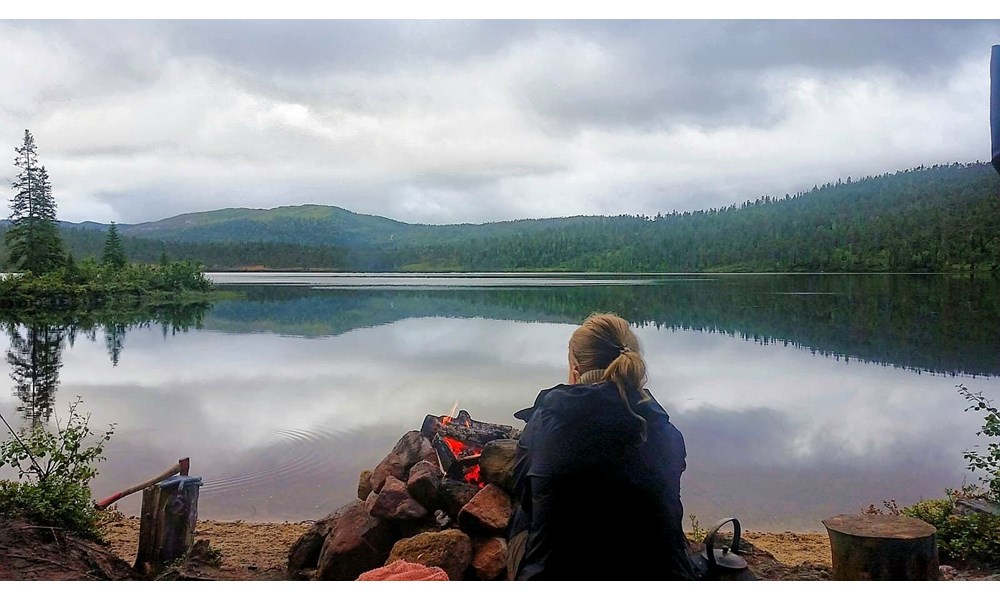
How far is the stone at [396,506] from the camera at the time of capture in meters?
3.32

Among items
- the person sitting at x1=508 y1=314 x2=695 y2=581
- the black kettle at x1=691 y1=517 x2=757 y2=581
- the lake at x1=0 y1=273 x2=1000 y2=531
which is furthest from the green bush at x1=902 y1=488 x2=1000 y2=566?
the person sitting at x1=508 y1=314 x2=695 y2=581

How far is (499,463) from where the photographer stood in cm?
339

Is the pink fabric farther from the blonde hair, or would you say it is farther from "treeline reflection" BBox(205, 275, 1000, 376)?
"treeline reflection" BBox(205, 275, 1000, 376)

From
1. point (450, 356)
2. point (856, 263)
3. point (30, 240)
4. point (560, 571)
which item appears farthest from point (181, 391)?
point (856, 263)

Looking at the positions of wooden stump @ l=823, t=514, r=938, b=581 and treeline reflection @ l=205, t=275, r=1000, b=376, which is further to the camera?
treeline reflection @ l=205, t=275, r=1000, b=376

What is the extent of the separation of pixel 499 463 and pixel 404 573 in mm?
682

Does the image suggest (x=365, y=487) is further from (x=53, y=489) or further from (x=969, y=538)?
(x=969, y=538)

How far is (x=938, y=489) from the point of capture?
18.6ft

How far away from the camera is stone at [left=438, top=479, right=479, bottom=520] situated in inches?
132

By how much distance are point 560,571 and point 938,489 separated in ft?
16.4

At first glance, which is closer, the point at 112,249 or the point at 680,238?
the point at 112,249

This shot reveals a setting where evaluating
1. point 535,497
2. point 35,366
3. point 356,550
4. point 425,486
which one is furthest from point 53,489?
point 35,366

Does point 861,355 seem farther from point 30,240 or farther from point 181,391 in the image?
point 30,240

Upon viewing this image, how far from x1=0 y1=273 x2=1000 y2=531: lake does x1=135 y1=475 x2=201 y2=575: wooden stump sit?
6.03 feet
